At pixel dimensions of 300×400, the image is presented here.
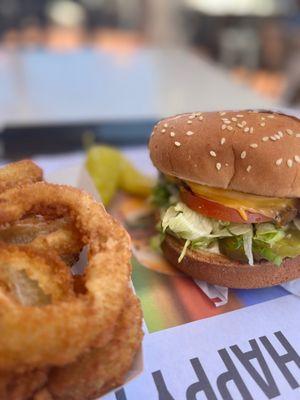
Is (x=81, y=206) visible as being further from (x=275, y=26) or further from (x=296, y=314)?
(x=275, y=26)

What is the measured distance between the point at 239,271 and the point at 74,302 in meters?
0.66

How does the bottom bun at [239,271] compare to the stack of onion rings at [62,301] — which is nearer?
the stack of onion rings at [62,301]

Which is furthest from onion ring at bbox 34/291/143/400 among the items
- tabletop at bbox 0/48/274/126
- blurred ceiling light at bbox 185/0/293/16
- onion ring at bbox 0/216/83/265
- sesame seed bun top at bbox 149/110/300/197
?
blurred ceiling light at bbox 185/0/293/16

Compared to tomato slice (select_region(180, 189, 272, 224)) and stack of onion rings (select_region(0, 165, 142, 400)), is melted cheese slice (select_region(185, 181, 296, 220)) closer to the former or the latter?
tomato slice (select_region(180, 189, 272, 224))

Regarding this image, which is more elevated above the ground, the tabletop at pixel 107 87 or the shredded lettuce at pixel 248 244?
the shredded lettuce at pixel 248 244

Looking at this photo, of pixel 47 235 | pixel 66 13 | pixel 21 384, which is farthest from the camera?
pixel 66 13

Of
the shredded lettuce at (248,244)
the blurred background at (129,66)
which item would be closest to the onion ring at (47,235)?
the shredded lettuce at (248,244)

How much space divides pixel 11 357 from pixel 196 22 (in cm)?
814

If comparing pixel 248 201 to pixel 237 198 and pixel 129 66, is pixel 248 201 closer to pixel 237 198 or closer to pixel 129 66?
pixel 237 198

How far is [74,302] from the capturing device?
0.82m

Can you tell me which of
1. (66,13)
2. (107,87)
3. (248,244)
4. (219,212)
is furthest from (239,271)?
(66,13)

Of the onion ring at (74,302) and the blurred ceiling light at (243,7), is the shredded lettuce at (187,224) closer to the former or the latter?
the onion ring at (74,302)

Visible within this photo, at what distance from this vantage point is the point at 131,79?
3693 mm

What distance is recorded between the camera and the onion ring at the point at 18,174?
1176 mm
